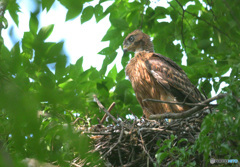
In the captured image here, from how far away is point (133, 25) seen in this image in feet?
17.5

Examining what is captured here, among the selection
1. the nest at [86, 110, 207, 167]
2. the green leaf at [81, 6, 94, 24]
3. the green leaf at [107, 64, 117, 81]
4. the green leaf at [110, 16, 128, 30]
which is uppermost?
the green leaf at [110, 16, 128, 30]

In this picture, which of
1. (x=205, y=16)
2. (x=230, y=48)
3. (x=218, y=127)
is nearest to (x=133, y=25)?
(x=205, y=16)

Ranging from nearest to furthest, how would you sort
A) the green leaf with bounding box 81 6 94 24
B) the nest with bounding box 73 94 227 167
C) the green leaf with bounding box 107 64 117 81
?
the nest with bounding box 73 94 227 167 → the green leaf with bounding box 81 6 94 24 → the green leaf with bounding box 107 64 117 81

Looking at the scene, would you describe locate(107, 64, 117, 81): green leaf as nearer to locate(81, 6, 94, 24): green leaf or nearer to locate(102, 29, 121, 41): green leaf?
locate(102, 29, 121, 41): green leaf

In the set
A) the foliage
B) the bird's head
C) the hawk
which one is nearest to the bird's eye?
the bird's head

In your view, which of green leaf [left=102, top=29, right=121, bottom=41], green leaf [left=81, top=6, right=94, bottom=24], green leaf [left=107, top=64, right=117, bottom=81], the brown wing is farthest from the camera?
green leaf [left=107, top=64, right=117, bottom=81]

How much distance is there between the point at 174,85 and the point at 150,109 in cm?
60

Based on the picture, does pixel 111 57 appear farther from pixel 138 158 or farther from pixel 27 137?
pixel 27 137

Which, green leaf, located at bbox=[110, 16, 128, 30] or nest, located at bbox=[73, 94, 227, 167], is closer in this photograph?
nest, located at bbox=[73, 94, 227, 167]

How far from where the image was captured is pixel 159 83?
15.7ft

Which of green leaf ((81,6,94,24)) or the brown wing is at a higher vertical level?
green leaf ((81,6,94,24))

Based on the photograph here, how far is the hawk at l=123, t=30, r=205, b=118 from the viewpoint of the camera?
4.82 metres

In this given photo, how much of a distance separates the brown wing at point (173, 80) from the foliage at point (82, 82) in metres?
0.20

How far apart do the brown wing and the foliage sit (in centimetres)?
20
